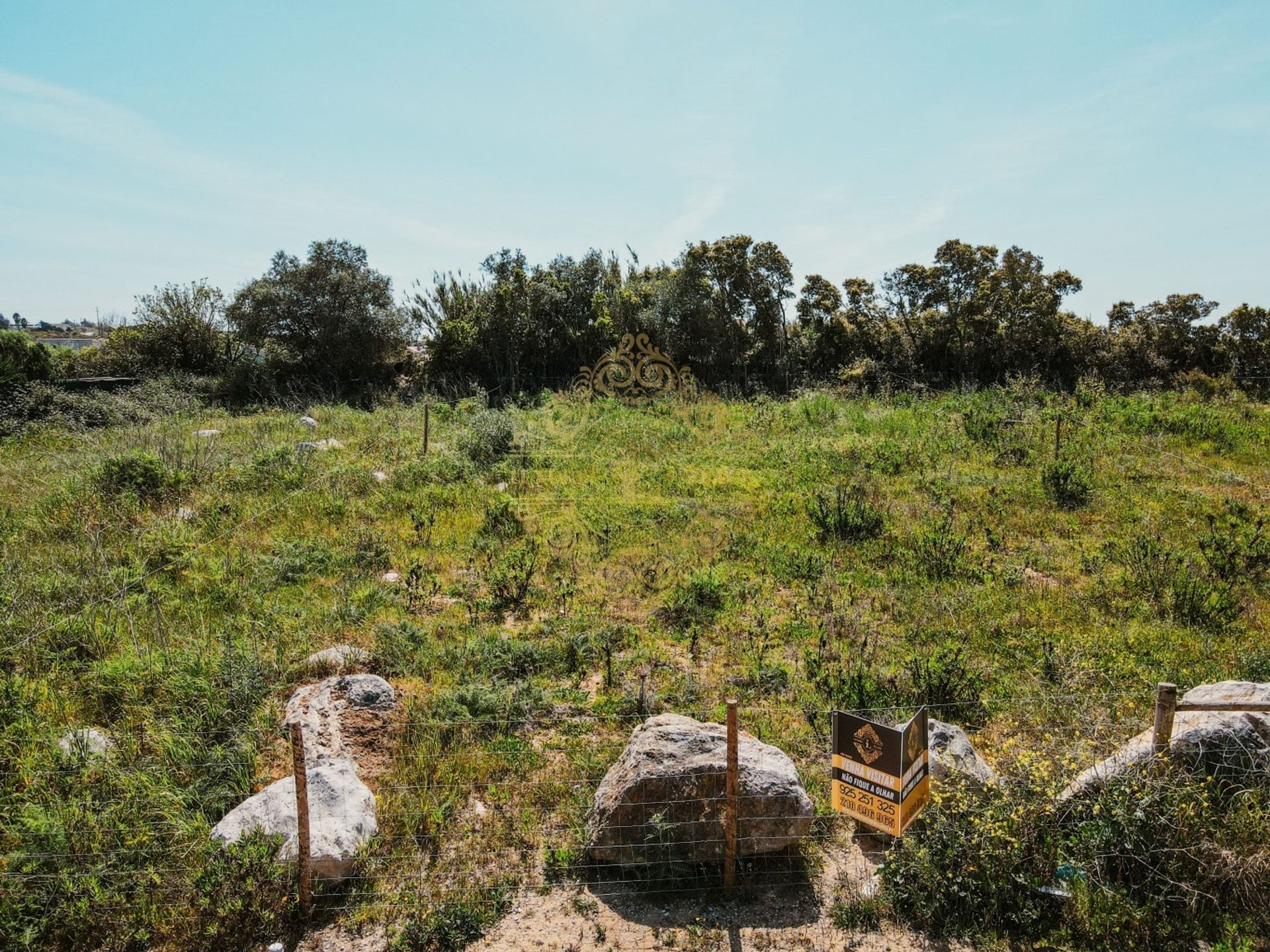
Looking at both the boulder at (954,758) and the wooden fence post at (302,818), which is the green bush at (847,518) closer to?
the boulder at (954,758)

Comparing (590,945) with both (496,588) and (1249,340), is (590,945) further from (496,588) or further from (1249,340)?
(1249,340)

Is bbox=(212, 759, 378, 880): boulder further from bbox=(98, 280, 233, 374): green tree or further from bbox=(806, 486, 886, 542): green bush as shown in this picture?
bbox=(98, 280, 233, 374): green tree

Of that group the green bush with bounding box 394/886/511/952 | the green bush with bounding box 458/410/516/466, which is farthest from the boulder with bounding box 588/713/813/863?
the green bush with bounding box 458/410/516/466

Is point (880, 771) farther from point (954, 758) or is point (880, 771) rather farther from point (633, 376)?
point (633, 376)

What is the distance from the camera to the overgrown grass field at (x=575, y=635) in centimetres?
404

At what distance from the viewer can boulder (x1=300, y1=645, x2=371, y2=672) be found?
20.3 feet

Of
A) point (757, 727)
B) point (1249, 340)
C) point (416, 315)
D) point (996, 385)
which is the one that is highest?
point (416, 315)

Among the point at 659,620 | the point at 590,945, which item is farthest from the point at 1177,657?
the point at 590,945

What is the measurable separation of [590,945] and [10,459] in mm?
13679

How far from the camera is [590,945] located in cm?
384

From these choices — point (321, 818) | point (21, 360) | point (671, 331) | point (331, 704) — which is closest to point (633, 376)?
point (671, 331)

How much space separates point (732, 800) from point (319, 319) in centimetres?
2129

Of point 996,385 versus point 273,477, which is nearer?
point 273,477

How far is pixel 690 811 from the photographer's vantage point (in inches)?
171
